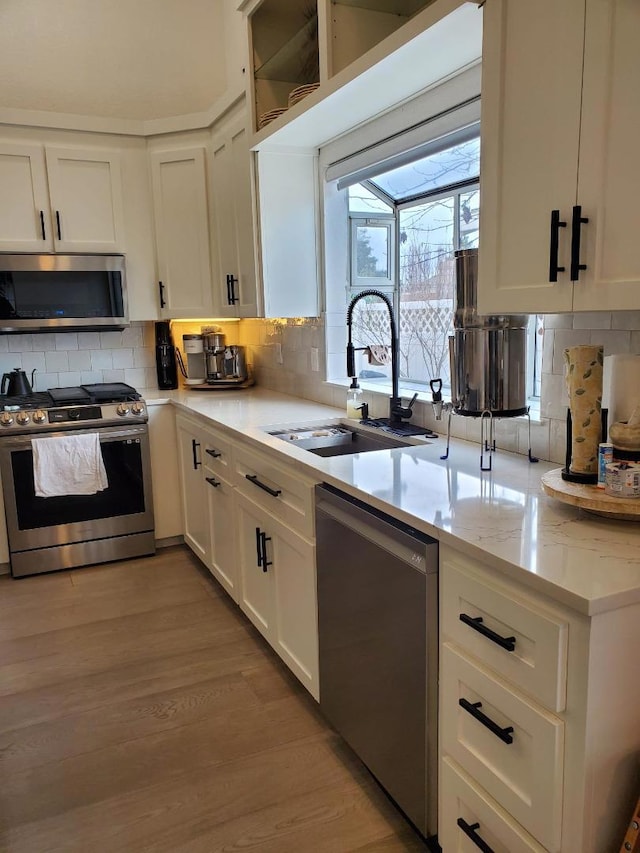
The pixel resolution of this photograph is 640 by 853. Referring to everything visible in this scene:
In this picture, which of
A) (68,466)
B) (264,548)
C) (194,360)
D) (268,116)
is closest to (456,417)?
(264,548)

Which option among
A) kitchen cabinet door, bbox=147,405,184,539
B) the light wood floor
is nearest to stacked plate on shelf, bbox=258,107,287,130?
kitchen cabinet door, bbox=147,405,184,539

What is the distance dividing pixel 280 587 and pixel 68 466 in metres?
1.62

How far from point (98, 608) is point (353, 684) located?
5.67ft

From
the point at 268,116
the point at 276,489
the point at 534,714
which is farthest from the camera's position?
the point at 268,116

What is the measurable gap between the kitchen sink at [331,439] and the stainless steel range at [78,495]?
50.5 inches

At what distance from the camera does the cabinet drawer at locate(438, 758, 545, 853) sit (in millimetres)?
1310

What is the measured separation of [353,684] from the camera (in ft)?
6.24

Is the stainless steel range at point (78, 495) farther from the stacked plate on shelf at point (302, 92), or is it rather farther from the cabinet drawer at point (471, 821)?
the cabinet drawer at point (471, 821)

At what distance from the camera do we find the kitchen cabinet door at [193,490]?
133 inches

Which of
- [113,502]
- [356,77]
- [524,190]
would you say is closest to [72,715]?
[113,502]

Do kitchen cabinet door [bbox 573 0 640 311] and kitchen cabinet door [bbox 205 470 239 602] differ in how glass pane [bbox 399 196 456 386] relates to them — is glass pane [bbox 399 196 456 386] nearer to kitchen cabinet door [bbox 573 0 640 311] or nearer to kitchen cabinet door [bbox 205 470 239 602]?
kitchen cabinet door [bbox 205 470 239 602]

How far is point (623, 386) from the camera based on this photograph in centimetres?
143

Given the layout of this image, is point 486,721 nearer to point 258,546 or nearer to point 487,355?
point 487,355

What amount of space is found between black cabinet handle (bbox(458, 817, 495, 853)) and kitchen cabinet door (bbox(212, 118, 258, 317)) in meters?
2.42
